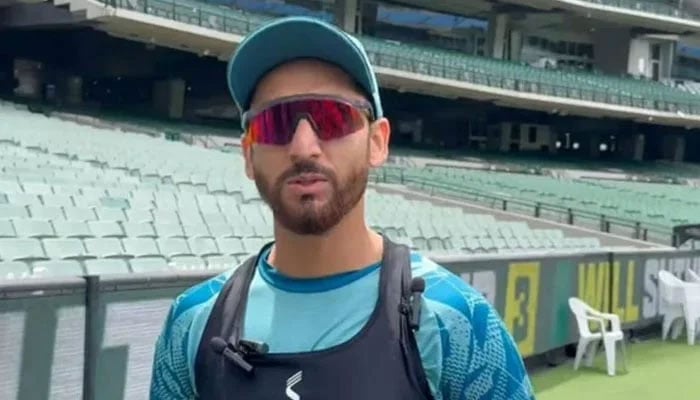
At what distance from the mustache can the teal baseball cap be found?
0.14 meters

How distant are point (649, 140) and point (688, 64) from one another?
5.00 meters

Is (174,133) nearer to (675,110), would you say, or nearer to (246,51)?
(675,110)

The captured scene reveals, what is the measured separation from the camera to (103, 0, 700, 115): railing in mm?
23812

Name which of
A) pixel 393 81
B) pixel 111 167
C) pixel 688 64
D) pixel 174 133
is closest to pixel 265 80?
pixel 111 167

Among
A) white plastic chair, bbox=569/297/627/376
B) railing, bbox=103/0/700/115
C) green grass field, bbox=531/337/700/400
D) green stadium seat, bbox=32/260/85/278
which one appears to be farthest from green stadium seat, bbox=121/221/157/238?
railing, bbox=103/0/700/115

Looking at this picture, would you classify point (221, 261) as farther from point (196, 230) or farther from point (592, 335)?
point (592, 335)

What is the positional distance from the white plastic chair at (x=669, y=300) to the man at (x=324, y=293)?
10.4m

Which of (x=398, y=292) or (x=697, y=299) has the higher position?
(x=398, y=292)

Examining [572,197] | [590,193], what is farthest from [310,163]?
[590,193]

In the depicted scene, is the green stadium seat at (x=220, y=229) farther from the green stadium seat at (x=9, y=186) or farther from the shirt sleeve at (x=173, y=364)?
the shirt sleeve at (x=173, y=364)

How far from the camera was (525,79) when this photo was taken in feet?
104

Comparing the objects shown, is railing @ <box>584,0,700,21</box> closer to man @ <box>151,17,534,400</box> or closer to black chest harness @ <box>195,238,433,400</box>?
man @ <box>151,17,534,400</box>

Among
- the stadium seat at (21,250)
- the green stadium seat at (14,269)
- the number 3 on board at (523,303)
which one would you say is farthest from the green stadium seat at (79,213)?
the number 3 on board at (523,303)

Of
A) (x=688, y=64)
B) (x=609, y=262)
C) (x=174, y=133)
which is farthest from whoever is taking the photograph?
(x=688, y=64)
